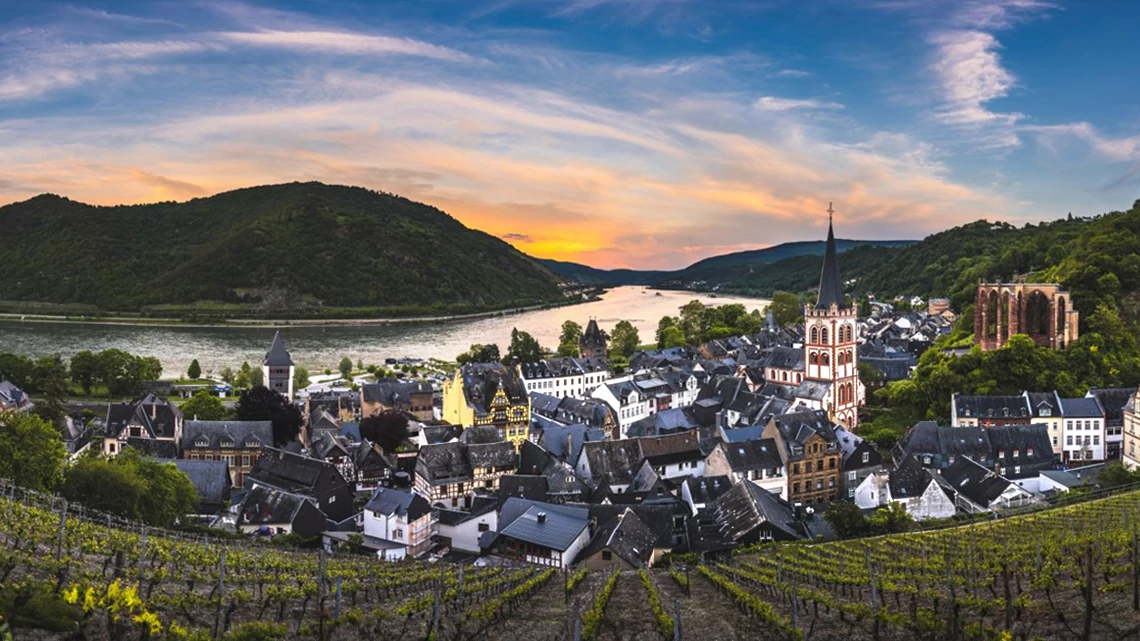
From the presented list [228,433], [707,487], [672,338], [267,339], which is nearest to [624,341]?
[672,338]

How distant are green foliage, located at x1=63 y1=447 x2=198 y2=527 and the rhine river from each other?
149 ft

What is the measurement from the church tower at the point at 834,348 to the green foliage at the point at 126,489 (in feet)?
99.6

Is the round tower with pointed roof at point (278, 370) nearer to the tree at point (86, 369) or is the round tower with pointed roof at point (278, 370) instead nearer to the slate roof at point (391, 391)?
the slate roof at point (391, 391)

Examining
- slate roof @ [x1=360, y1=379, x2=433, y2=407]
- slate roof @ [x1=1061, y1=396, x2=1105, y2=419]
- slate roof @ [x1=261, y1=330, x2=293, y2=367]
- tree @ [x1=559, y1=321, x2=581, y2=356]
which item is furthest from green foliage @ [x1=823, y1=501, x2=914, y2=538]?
tree @ [x1=559, y1=321, x2=581, y2=356]

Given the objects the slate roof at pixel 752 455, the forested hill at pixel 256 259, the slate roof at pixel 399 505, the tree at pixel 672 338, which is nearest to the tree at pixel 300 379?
the tree at pixel 672 338

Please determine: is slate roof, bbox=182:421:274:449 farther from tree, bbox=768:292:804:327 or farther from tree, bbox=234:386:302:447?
tree, bbox=768:292:804:327

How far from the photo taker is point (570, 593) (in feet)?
59.9

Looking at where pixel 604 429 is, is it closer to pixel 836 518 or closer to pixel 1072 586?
pixel 836 518

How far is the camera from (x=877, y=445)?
3903 cm

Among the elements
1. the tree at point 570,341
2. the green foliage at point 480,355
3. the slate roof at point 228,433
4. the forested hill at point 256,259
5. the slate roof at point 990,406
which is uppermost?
the forested hill at point 256,259

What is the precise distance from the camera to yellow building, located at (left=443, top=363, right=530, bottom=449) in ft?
133

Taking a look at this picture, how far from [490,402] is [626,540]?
60.3 feet

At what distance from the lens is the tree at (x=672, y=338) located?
251 feet

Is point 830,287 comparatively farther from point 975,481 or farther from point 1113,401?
point 975,481
